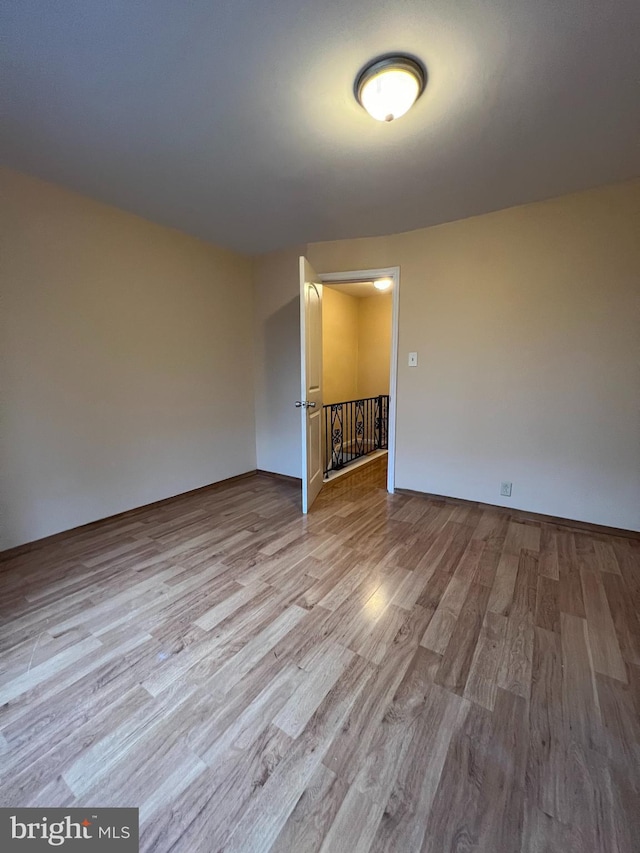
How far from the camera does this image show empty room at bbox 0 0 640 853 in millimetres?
1041

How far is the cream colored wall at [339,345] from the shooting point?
5.37m

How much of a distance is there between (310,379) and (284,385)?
857 millimetres

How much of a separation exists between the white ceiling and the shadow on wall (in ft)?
4.28

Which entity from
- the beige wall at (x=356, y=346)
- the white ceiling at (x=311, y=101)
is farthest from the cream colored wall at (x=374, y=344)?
the white ceiling at (x=311, y=101)

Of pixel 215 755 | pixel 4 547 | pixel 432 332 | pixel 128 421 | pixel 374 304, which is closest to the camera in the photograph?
pixel 215 755

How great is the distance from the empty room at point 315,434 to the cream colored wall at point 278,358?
0.05m

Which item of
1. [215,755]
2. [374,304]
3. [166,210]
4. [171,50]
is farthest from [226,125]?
[374,304]

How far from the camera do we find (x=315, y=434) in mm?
3303

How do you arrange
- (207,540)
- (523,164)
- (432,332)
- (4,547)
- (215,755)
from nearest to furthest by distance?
(215,755) → (523,164) → (4,547) → (207,540) → (432,332)

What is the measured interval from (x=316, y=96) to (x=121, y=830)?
2.76 meters

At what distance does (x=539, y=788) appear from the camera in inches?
39.0

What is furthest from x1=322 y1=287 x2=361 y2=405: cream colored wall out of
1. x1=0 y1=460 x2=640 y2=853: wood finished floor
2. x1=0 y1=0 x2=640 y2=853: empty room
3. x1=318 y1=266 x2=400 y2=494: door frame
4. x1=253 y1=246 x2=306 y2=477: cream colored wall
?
x1=0 y1=460 x2=640 y2=853: wood finished floor

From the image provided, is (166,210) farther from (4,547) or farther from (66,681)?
(66,681)

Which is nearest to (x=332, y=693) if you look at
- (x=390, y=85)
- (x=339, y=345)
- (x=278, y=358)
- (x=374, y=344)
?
(x=390, y=85)
